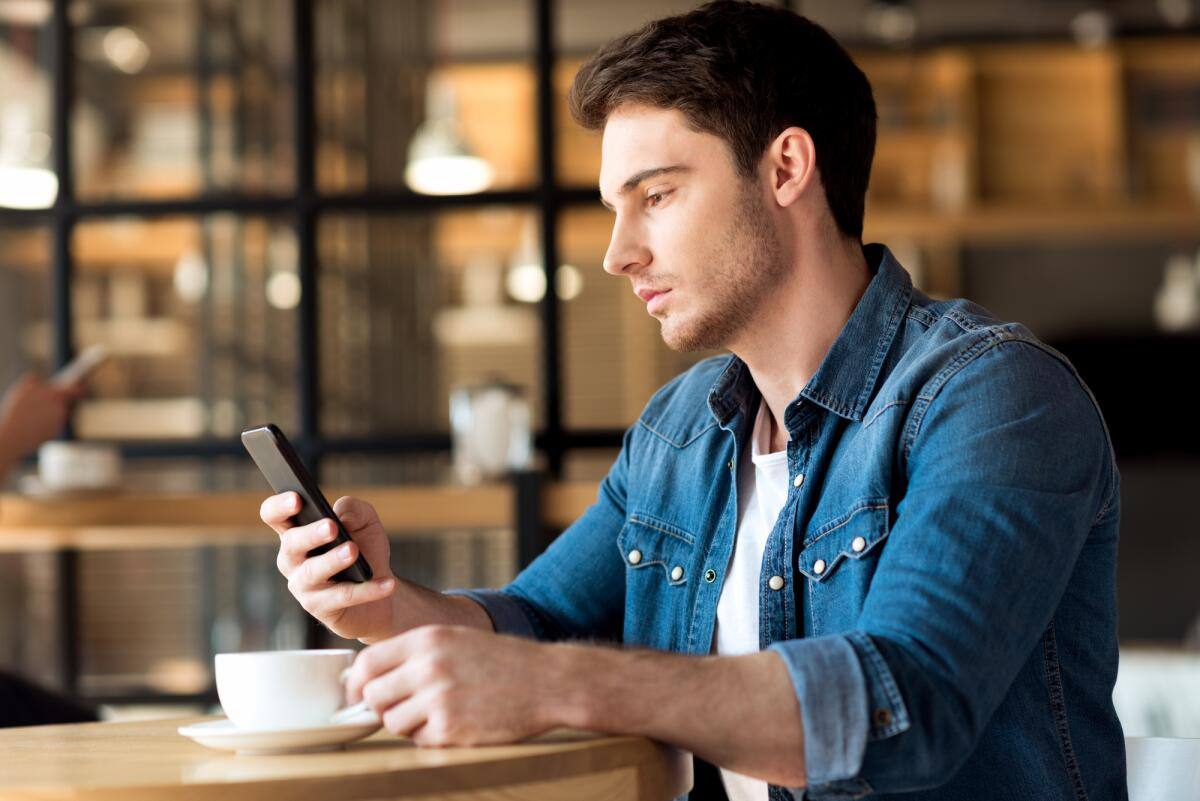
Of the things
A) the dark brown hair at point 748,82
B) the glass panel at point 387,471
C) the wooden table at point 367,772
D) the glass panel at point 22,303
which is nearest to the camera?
the wooden table at point 367,772

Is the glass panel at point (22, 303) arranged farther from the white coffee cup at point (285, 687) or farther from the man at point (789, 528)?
the white coffee cup at point (285, 687)

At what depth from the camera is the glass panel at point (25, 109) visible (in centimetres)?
318

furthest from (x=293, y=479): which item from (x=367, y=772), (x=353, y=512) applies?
(x=367, y=772)

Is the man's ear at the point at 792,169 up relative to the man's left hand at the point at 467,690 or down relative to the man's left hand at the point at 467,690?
up

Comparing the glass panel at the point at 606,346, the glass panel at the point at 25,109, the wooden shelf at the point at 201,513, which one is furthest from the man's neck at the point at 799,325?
the glass panel at the point at 606,346

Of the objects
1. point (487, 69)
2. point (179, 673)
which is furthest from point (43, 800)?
point (487, 69)

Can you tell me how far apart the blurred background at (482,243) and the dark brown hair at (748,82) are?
258 cm

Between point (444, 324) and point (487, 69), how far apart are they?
4.31ft

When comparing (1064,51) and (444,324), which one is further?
(444,324)

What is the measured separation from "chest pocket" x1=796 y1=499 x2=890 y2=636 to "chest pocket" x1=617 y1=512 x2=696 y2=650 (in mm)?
172

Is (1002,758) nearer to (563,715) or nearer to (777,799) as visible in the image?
(777,799)

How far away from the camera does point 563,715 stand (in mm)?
940

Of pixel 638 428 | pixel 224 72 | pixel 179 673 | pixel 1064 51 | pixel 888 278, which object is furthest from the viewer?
pixel 1064 51

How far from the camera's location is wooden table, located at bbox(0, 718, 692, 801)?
0.86 m
